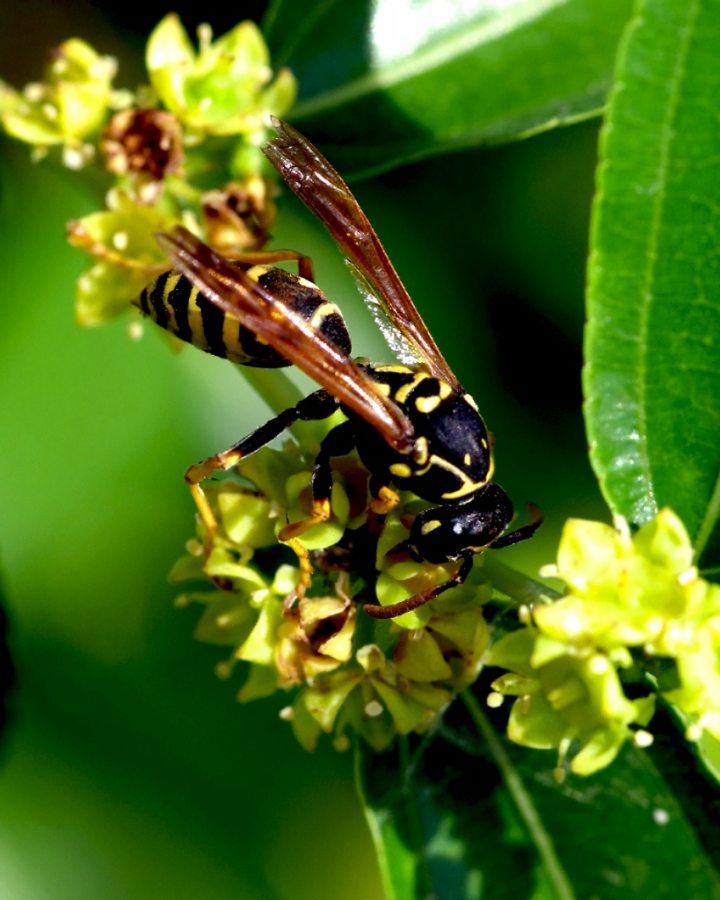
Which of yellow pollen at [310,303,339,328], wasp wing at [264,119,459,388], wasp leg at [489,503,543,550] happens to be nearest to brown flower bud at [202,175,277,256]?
wasp wing at [264,119,459,388]

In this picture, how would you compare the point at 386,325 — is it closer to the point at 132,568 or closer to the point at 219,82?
the point at 219,82

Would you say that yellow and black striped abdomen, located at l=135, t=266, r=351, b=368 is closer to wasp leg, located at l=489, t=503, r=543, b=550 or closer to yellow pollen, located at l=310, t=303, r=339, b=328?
yellow pollen, located at l=310, t=303, r=339, b=328

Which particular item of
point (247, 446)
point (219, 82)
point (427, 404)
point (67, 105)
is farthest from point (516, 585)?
point (67, 105)

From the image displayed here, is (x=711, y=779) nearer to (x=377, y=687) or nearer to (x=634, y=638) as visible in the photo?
(x=634, y=638)

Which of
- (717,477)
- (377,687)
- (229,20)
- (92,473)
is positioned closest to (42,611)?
(92,473)

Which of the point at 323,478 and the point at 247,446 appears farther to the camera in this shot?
the point at 247,446

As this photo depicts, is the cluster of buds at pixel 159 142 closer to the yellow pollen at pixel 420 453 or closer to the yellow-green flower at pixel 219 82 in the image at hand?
the yellow-green flower at pixel 219 82

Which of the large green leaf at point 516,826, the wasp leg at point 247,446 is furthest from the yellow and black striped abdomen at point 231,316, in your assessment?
the large green leaf at point 516,826
